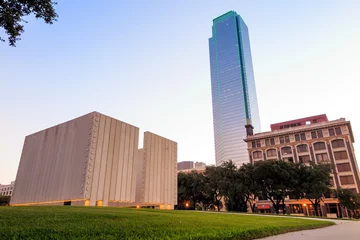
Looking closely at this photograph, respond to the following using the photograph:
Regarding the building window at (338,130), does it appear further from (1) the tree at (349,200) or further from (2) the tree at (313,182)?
(2) the tree at (313,182)

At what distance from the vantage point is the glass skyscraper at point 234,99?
17388 cm

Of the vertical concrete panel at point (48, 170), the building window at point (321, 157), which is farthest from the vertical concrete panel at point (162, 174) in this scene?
the building window at point (321, 157)

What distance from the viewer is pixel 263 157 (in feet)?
264

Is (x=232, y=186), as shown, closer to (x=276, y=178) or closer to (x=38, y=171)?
(x=276, y=178)

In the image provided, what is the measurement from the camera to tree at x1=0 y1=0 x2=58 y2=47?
9.45 meters

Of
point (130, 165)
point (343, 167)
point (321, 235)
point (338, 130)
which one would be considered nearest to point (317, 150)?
point (343, 167)

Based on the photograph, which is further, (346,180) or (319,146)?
(319,146)

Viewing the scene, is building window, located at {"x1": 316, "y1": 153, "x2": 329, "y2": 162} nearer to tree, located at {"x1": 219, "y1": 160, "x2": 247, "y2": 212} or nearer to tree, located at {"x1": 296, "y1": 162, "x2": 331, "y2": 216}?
tree, located at {"x1": 296, "y1": 162, "x2": 331, "y2": 216}

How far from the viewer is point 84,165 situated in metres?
28.4

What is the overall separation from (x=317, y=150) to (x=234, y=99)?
361 ft

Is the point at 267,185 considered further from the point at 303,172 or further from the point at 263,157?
the point at 263,157

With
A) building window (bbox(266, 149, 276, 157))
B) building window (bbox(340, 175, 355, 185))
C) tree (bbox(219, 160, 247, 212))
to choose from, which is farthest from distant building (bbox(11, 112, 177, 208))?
building window (bbox(340, 175, 355, 185))

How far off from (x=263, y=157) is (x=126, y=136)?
59790 millimetres

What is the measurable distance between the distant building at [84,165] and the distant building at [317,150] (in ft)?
152
